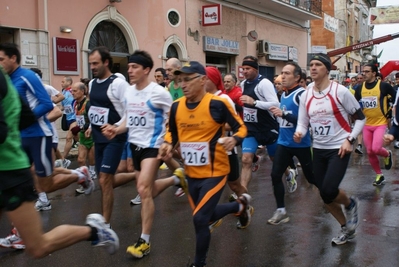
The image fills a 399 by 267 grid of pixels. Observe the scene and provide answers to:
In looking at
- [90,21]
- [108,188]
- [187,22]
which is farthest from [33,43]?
[108,188]

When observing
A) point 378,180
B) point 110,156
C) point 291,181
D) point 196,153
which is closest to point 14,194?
point 196,153

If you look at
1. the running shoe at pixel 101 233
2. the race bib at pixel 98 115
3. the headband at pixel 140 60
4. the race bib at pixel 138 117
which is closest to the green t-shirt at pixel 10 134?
the running shoe at pixel 101 233

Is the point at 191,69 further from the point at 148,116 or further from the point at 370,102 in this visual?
the point at 370,102

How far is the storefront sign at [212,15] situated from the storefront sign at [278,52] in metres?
6.14

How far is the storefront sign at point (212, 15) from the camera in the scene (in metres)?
21.2

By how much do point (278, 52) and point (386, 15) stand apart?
14.5 m

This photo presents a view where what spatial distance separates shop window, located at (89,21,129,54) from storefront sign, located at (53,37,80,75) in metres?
1.03

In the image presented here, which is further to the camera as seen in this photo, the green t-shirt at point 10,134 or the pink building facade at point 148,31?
the pink building facade at point 148,31

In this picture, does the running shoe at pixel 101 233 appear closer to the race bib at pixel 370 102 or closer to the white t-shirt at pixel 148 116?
the white t-shirt at pixel 148 116

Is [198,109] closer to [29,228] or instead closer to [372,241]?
[29,228]

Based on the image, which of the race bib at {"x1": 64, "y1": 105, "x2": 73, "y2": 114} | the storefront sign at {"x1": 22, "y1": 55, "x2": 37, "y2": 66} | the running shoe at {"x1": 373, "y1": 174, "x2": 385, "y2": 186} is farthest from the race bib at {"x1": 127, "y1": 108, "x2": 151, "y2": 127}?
the storefront sign at {"x1": 22, "y1": 55, "x2": 37, "y2": 66}

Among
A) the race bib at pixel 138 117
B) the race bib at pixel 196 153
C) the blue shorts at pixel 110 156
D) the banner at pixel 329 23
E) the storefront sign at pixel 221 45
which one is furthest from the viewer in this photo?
the banner at pixel 329 23

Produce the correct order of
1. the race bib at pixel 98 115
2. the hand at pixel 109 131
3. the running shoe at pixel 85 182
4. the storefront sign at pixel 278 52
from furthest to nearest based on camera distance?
the storefront sign at pixel 278 52 → the running shoe at pixel 85 182 → the race bib at pixel 98 115 → the hand at pixel 109 131

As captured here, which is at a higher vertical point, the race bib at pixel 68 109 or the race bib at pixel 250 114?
the race bib at pixel 68 109
